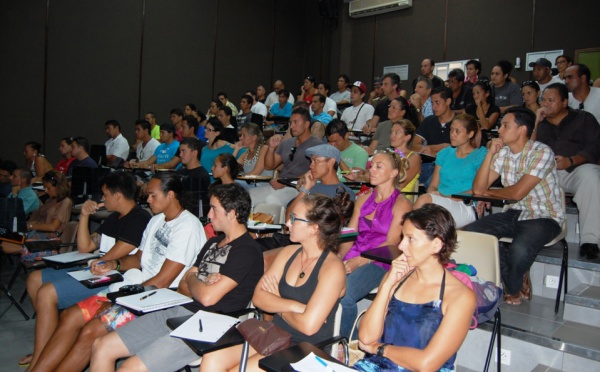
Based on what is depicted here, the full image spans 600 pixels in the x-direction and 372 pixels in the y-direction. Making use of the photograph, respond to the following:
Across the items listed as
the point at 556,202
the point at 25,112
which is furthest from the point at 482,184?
the point at 25,112

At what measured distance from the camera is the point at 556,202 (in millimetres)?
3555

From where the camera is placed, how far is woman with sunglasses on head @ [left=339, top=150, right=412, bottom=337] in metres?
3.12

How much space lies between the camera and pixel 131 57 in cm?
1024

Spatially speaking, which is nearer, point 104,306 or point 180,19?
point 104,306

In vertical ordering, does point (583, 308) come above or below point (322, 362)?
below

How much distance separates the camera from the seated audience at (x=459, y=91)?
6.86 metres

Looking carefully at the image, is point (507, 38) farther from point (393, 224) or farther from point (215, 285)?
point (215, 285)

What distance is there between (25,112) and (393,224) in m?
8.24

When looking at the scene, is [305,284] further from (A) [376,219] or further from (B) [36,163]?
(B) [36,163]

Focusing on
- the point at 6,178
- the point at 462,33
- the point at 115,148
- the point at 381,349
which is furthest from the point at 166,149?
the point at 381,349

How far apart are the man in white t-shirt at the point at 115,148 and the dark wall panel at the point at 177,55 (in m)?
1.64

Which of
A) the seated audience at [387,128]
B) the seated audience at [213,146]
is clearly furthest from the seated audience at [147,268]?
the seated audience at [387,128]

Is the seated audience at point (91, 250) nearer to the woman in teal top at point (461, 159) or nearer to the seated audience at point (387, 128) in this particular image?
the woman in teal top at point (461, 159)

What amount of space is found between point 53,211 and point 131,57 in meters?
5.81
